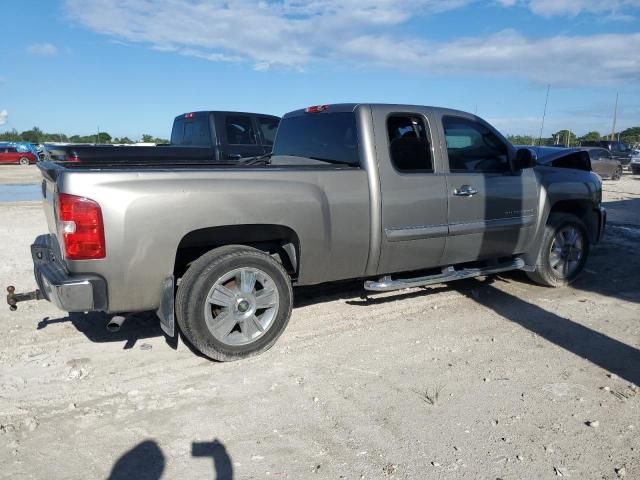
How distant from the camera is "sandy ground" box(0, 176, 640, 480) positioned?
274 cm

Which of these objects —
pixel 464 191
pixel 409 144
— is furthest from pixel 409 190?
pixel 464 191

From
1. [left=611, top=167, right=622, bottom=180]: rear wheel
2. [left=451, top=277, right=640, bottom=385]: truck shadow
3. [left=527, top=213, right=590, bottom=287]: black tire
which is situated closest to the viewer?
[left=451, top=277, right=640, bottom=385]: truck shadow

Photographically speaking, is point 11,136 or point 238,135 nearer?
point 238,135

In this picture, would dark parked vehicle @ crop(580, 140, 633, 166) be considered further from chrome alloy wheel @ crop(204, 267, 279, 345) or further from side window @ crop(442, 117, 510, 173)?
chrome alloy wheel @ crop(204, 267, 279, 345)

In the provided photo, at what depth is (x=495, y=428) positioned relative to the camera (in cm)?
305

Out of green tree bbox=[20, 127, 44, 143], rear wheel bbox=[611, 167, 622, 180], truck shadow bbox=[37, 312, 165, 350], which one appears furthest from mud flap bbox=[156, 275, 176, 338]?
green tree bbox=[20, 127, 44, 143]

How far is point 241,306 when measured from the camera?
3.91 metres

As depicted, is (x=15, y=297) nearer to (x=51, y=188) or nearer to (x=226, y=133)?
(x=51, y=188)

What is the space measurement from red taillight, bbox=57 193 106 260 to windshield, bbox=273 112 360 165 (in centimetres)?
212

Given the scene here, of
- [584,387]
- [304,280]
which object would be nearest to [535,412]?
[584,387]

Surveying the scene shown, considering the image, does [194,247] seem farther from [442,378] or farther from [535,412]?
[535,412]

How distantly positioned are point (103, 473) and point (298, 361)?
1625mm

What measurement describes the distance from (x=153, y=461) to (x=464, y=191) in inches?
135

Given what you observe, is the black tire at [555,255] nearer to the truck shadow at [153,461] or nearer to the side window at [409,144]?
the side window at [409,144]
